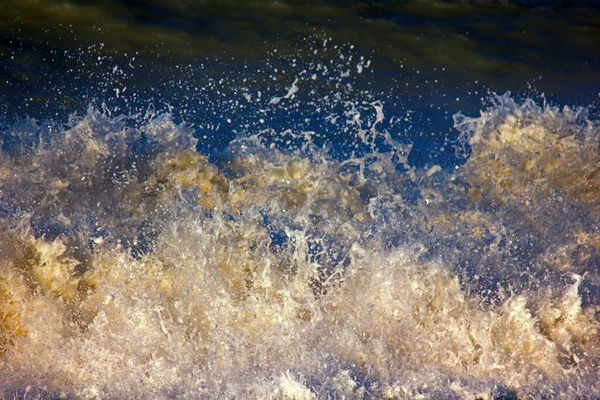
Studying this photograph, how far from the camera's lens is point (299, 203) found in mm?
3625

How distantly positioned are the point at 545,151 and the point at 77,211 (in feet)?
12.2

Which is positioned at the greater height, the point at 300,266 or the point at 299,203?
the point at 299,203

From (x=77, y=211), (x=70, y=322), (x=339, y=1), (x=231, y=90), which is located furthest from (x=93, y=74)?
(x=70, y=322)

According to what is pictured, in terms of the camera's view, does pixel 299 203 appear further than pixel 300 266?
Yes

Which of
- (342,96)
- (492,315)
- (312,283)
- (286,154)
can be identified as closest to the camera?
(492,315)

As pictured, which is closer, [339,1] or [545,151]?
[545,151]

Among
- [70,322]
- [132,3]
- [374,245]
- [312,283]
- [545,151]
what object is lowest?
[70,322]

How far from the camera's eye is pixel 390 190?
12.6 feet

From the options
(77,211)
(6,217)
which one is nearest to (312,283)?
(77,211)

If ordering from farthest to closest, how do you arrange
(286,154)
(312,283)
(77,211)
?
(286,154) < (77,211) < (312,283)

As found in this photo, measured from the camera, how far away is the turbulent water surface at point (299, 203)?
2.61 metres

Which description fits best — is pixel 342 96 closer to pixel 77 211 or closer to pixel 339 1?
pixel 339 1

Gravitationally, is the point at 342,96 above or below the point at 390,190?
above

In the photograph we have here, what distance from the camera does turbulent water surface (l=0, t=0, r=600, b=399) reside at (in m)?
2.61
